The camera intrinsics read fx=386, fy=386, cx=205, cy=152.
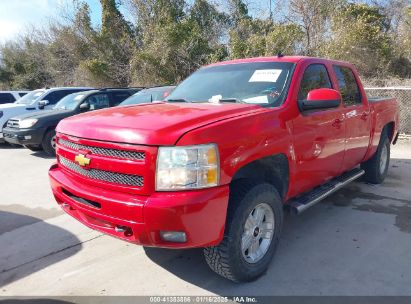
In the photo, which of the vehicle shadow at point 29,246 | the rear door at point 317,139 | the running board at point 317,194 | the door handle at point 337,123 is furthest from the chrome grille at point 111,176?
the door handle at point 337,123

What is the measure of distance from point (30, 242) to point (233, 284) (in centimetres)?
240

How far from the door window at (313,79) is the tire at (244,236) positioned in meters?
1.16

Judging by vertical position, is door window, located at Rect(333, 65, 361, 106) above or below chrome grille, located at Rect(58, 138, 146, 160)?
above

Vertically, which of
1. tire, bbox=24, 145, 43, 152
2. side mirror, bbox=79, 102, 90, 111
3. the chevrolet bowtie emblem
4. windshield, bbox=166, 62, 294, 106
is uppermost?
windshield, bbox=166, 62, 294, 106

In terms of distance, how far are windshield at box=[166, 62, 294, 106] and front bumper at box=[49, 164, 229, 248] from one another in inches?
50.9

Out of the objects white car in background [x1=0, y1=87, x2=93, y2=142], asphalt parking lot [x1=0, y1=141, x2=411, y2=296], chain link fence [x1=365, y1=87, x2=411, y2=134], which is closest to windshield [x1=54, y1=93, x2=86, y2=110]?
white car in background [x1=0, y1=87, x2=93, y2=142]

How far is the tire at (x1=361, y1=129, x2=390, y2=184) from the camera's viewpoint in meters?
5.96

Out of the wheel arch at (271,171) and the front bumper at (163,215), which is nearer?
the front bumper at (163,215)

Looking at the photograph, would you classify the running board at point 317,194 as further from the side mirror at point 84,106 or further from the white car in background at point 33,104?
the white car in background at point 33,104

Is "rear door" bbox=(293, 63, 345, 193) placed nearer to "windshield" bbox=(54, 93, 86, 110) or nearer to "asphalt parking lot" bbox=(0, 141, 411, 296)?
"asphalt parking lot" bbox=(0, 141, 411, 296)

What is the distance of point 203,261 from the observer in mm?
3752

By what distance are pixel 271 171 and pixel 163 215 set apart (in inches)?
49.8

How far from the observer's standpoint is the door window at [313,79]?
3978mm

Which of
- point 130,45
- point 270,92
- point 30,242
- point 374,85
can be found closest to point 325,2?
point 374,85
